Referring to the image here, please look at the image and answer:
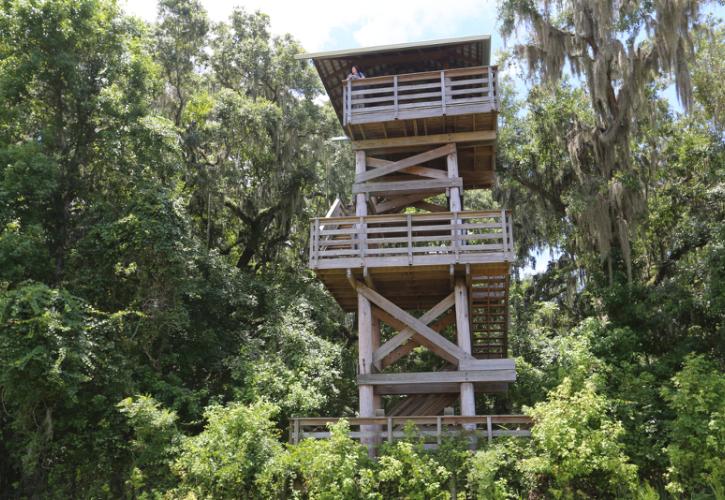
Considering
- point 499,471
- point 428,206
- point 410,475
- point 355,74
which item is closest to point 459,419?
point 499,471

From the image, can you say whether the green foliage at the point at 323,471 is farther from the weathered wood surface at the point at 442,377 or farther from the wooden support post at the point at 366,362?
the weathered wood surface at the point at 442,377

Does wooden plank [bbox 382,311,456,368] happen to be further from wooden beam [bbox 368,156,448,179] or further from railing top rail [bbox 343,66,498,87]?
railing top rail [bbox 343,66,498,87]

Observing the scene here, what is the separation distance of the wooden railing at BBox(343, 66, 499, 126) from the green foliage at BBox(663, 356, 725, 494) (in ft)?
23.2

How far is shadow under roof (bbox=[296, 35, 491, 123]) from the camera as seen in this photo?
1486 centimetres

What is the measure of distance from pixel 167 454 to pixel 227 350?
206 inches

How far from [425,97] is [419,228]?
367 cm

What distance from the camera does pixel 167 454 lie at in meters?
13.2

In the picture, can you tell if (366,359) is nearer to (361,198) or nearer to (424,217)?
(424,217)

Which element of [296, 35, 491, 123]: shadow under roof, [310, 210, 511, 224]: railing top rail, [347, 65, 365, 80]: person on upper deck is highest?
[296, 35, 491, 123]: shadow under roof

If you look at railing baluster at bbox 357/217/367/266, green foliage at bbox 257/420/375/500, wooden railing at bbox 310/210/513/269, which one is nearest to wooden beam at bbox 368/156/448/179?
wooden railing at bbox 310/210/513/269

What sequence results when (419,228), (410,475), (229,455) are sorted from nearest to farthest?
(410,475) < (229,455) < (419,228)

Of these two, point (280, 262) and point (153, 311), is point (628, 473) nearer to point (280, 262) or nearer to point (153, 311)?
point (153, 311)

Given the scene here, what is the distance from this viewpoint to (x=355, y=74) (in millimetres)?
15500

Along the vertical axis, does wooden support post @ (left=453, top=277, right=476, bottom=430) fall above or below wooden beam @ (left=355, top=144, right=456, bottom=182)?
below
